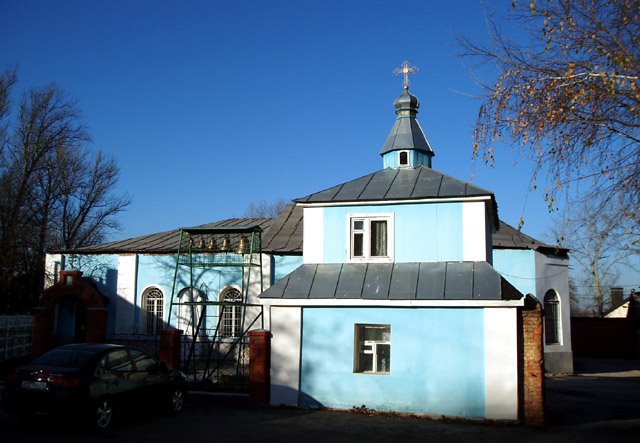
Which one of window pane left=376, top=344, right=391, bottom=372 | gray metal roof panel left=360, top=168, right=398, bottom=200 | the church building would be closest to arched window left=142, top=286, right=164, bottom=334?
the church building

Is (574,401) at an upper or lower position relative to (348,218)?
lower

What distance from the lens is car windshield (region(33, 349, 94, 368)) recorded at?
1066 cm

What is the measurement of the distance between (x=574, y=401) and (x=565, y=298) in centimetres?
853

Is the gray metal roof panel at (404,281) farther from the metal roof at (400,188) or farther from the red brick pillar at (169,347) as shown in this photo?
the red brick pillar at (169,347)

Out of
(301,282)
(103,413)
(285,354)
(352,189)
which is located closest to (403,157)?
(352,189)

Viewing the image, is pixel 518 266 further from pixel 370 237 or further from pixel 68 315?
pixel 68 315

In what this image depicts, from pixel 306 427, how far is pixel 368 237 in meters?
4.84

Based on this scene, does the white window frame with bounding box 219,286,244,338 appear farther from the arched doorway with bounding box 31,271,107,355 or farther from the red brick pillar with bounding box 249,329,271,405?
the red brick pillar with bounding box 249,329,271,405

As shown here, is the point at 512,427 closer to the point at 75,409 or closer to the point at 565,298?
the point at 75,409

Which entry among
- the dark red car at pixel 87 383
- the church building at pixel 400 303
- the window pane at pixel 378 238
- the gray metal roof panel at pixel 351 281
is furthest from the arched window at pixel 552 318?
the dark red car at pixel 87 383

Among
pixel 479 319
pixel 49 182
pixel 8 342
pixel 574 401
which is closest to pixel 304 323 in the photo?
pixel 479 319

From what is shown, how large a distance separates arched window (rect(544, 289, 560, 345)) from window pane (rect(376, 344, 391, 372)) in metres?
11.9

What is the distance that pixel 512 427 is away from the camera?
40.0ft

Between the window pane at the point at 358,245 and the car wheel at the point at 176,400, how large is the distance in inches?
200
